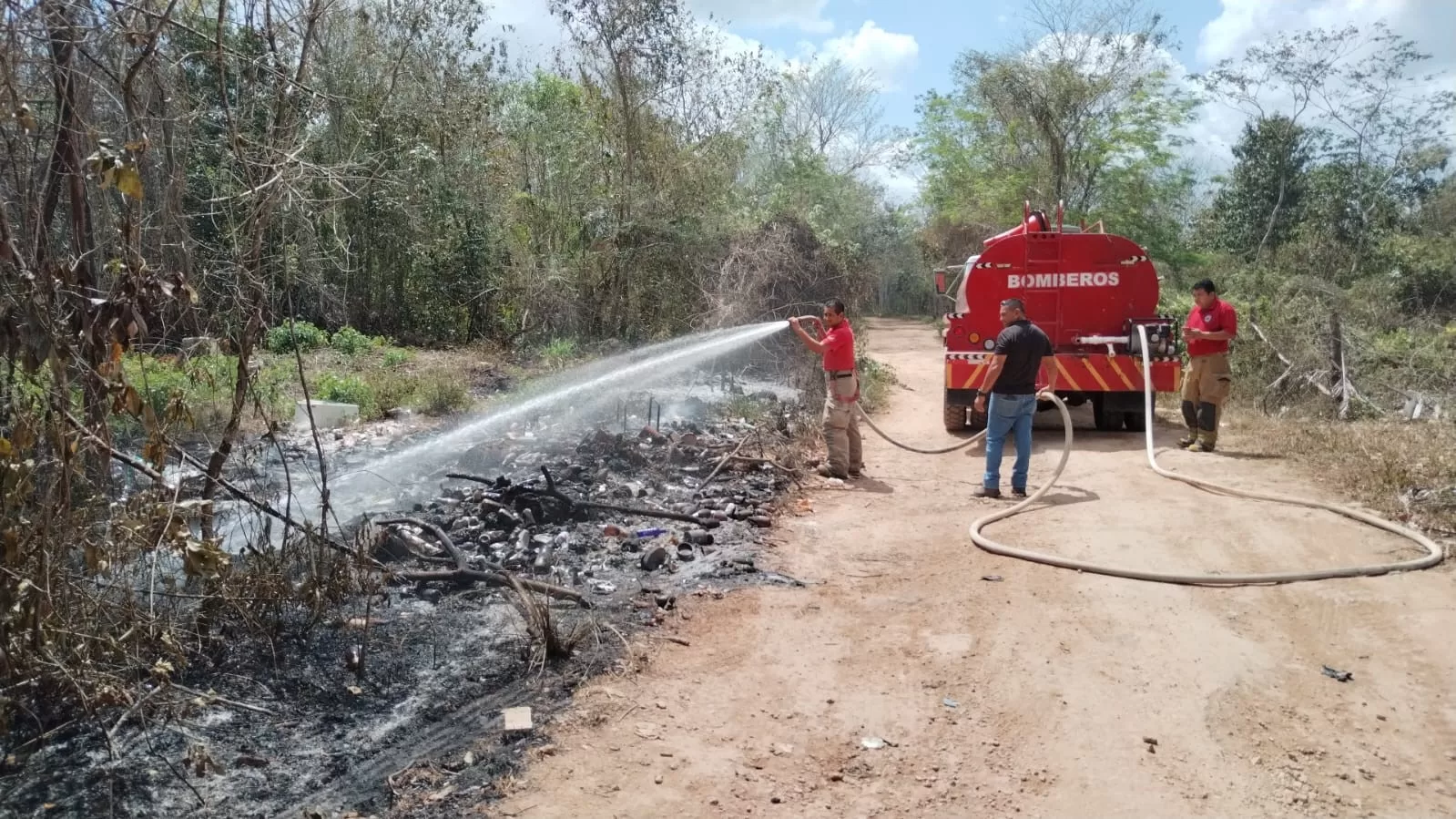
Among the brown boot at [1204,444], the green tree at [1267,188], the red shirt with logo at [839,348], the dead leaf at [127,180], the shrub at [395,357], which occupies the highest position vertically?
the green tree at [1267,188]

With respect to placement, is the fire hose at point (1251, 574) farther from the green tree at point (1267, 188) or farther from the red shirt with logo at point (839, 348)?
the green tree at point (1267, 188)

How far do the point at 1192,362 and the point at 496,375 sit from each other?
32.3 ft

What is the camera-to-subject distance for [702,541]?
679cm

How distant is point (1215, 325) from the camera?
9.41 meters

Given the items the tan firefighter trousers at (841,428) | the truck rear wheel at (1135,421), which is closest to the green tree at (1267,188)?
the truck rear wheel at (1135,421)

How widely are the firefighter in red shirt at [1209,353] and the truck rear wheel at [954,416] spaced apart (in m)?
2.41

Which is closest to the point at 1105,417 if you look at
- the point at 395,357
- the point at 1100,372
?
the point at 1100,372

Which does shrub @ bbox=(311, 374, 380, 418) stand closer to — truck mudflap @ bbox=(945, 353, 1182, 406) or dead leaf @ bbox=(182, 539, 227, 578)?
truck mudflap @ bbox=(945, 353, 1182, 406)

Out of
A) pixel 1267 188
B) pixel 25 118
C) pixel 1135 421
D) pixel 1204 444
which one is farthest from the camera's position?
pixel 1267 188

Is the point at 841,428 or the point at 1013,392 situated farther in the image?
the point at 841,428

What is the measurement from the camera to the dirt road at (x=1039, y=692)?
360cm

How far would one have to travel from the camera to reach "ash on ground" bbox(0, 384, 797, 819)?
3.47 metres

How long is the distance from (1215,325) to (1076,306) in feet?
5.07

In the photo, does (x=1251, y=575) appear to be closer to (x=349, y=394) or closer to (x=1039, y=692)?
(x=1039, y=692)
